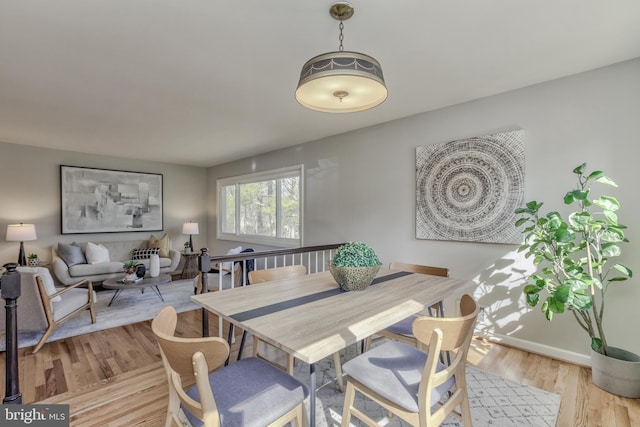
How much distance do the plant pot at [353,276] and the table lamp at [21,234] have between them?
5.22 meters

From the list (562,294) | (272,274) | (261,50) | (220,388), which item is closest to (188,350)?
(220,388)

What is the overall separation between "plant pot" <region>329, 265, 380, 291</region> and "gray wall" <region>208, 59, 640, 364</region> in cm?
166

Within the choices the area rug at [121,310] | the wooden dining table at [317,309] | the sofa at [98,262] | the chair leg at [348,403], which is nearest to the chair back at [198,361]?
the wooden dining table at [317,309]

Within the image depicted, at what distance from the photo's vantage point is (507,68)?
231 cm

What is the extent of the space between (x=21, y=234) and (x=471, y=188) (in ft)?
20.2

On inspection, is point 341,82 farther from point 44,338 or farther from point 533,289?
point 44,338

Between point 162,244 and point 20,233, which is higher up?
point 20,233

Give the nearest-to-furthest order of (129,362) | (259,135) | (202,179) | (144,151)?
(129,362) < (259,135) < (144,151) < (202,179)

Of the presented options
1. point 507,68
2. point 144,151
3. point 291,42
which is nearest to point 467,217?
point 507,68

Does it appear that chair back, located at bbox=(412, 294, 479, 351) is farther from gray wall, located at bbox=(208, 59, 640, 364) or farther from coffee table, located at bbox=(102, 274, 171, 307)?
coffee table, located at bbox=(102, 274, 171, 307)

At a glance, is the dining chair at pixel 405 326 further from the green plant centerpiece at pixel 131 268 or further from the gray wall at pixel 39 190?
the gray wall at pixel 39 190

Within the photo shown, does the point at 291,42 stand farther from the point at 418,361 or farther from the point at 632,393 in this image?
the point at 632,393

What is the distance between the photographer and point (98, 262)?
4996mm

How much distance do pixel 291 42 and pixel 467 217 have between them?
88.7 inches
